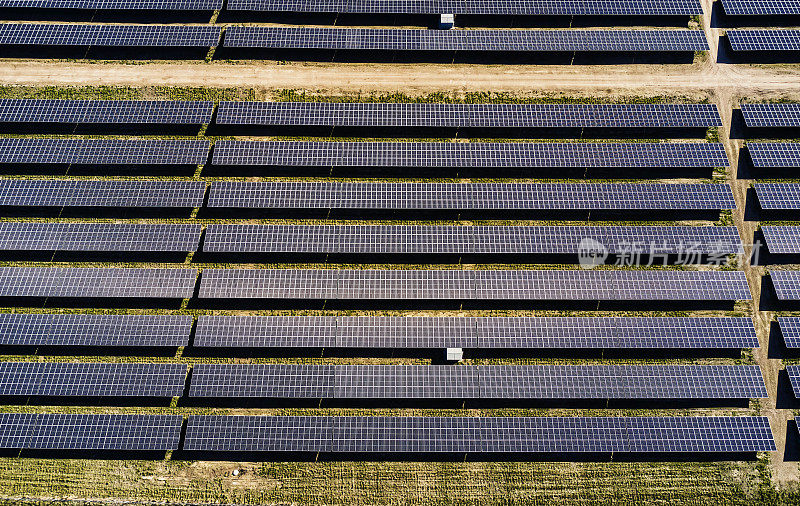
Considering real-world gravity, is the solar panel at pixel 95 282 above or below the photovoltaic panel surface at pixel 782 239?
below

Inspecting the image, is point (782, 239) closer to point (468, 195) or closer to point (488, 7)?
point (468, 195)

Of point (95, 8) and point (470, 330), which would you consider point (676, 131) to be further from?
point (95, 8)

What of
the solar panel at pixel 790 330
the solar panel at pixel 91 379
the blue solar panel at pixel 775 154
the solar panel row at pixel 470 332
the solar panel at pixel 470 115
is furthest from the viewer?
the solar panel at pixel 470 115

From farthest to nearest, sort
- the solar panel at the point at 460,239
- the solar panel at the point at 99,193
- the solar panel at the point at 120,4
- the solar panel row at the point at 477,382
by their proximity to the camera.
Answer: the solar panel at the point at 120,4 < the solar panel at the point at 99,193 < the solar panel at the point at 460,239 < the solar panel row at the point at 477,382

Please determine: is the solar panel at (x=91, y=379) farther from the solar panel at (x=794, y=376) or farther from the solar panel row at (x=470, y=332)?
the solar panel at (x=794, y=376)

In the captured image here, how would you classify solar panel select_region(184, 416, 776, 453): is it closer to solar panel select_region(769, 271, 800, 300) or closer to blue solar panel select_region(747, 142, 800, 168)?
solar panel select_region(769, 271, 800, 300)

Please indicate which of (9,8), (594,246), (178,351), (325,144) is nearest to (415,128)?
(325,144)

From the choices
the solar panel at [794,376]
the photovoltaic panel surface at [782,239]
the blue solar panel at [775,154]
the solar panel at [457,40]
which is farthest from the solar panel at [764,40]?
the solar panel at [794,376]
